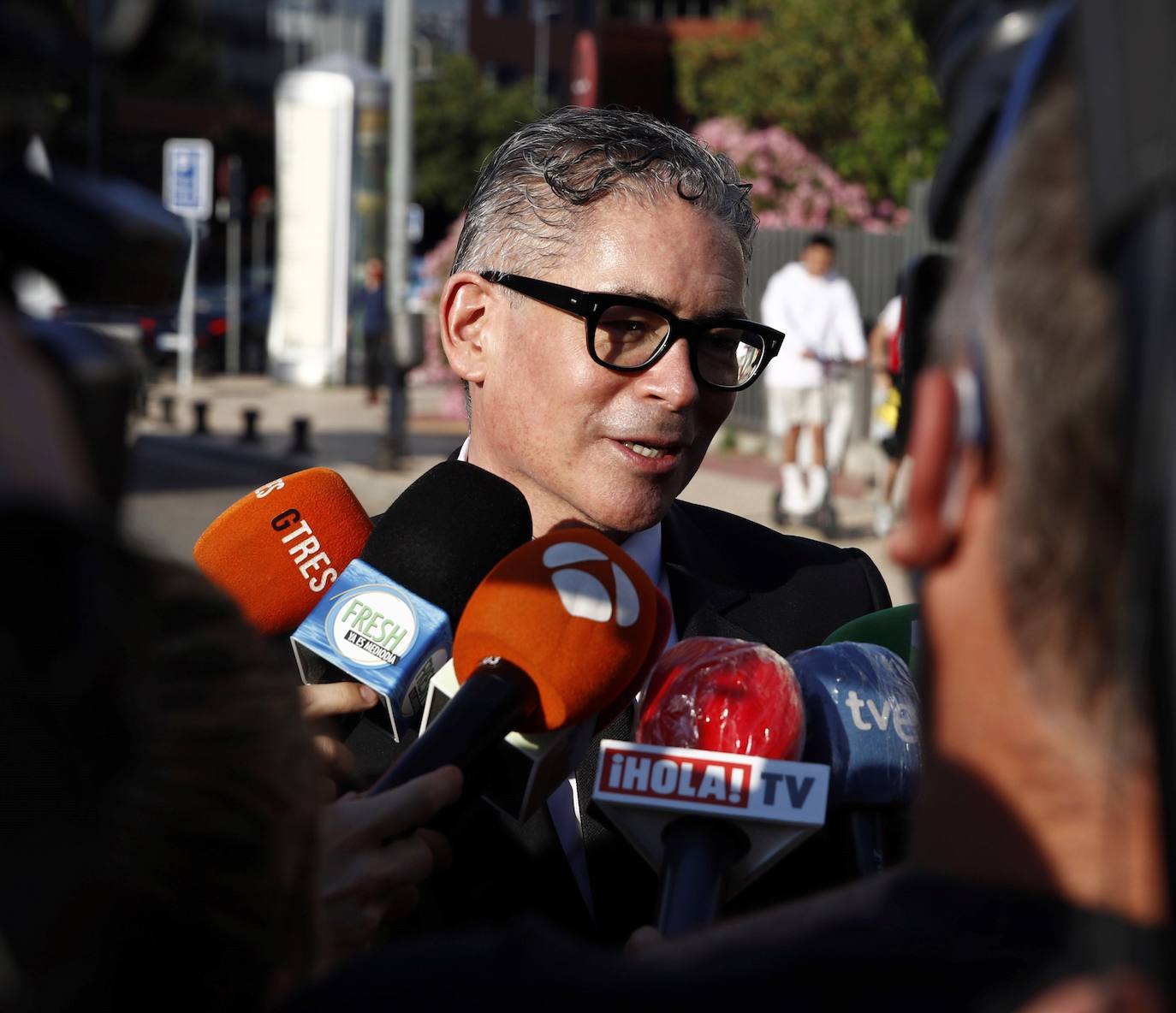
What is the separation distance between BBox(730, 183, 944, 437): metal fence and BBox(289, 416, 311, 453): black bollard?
4066mm

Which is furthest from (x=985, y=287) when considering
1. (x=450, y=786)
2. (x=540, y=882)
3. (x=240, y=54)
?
(x=240, y=54)

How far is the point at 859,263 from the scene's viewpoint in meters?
16.1

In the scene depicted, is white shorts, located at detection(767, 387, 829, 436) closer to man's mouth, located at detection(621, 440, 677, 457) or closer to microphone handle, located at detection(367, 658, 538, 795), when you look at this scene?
man's mouth, located at detection(621, 440, 677, 457)

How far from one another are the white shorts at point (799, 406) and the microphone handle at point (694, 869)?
9.62 metres

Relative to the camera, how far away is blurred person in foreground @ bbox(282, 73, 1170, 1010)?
0.87 meters

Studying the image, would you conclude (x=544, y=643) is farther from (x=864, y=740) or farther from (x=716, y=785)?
(x=864, y=740)

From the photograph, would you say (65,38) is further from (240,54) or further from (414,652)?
(240,54)

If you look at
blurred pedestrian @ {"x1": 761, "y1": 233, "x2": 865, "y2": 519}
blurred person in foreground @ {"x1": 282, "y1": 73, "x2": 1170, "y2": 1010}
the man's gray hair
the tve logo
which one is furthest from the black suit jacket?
blurred pedestrian @ {"x1": 761, "y1": 233, "x2": 865, "y2": 519}

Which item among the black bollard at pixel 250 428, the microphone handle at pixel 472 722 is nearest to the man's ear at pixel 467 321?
the microphone handle at pixel 472 722

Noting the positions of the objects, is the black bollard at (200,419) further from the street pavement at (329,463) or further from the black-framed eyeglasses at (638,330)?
the black-framed eyeglasses at (638,330)

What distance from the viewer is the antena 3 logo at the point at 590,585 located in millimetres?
1628

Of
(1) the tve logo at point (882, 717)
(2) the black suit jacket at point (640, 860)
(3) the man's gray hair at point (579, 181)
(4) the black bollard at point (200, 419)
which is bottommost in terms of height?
(4) the black bollard at point (200, 419)

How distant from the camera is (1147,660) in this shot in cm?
84

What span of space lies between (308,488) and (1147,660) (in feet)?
4.72
